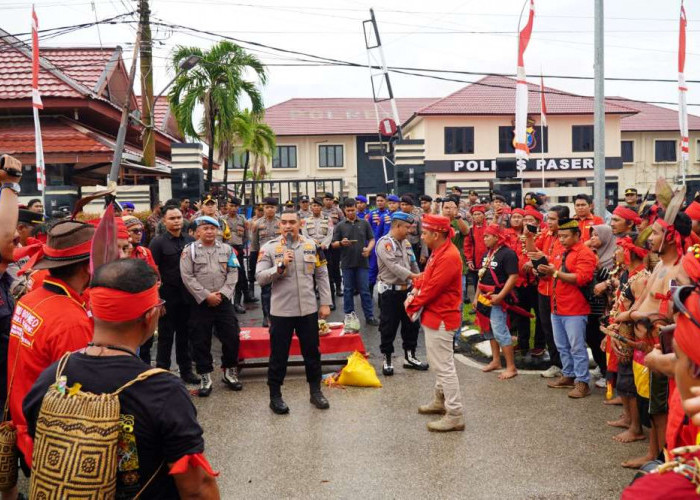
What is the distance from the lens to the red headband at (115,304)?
2.29m

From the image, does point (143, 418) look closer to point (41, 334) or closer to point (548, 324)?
point (41, 334)

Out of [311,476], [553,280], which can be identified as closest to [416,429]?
[311,476]

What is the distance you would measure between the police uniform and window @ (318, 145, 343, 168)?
34.8 m

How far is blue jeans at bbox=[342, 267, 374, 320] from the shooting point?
10.5m

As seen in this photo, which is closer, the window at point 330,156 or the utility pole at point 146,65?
the utility pole at point 146,65

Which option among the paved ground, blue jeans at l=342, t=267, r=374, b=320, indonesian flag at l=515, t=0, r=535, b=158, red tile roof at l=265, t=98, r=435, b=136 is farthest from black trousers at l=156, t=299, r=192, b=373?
red tile roof at l=265, t=98, r=435, b=136

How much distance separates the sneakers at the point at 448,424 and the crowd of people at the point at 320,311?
0.01 meters

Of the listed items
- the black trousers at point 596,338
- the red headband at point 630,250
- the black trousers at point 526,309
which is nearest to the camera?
the red headband at point 630,250

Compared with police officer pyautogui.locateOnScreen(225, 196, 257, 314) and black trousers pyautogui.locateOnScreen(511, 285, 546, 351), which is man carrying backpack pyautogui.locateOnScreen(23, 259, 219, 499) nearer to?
black trousers pyautogui.locateOnScreen(511, 285, 546, 351)

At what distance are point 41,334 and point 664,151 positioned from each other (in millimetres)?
45488

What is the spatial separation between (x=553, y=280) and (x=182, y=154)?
40.2ft

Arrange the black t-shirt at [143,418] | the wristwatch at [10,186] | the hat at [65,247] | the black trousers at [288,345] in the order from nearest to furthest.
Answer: the black t-shirt at [143,418], the hat at [65,247], the wristwatch at [10,186], the black trousers at [288,345]

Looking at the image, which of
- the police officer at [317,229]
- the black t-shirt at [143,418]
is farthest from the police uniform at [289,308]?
the police officer at [317,229]

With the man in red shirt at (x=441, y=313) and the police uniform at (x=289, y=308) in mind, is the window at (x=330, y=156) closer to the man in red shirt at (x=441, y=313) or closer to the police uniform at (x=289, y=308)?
the police uniform at (x=289, y=308)
